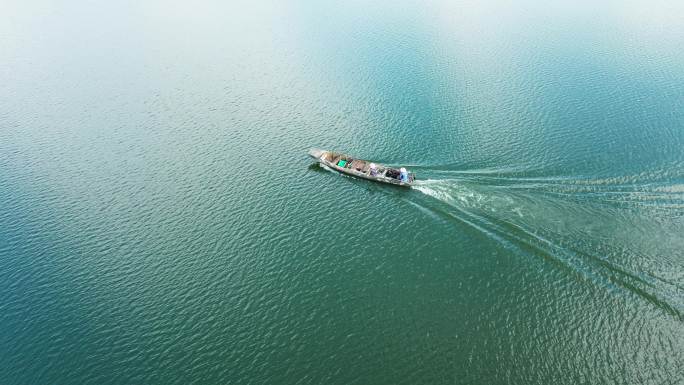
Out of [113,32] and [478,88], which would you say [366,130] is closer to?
[478,88]

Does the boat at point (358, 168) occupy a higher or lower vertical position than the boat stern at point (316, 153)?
lower

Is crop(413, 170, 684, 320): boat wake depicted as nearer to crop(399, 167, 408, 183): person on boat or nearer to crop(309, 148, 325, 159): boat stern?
crop(399, 167, 408, 183): person on boat

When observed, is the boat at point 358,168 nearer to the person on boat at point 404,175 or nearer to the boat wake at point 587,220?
the person on boat at point 404,175

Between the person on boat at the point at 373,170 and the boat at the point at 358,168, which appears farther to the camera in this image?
the person on boat at the point at 373,170

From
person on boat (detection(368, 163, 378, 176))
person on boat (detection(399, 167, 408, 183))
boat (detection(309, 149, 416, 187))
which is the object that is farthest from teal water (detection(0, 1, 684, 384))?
person on boat (detection(368, 163, 378, 176))

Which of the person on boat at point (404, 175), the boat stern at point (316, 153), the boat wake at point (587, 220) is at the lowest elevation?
the boat wake at point (587, 220)

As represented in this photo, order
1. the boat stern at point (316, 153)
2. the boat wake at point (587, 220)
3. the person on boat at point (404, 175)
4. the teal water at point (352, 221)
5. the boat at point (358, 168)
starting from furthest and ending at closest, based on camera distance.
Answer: the boat stern at point (316, 153) → the boat at point (358, 168) → the person on boat at point (404, 175) → the boat wake at point (587, 220) → the teal water at point (352, 221)

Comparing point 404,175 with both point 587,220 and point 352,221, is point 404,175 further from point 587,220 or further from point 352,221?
point 587,220

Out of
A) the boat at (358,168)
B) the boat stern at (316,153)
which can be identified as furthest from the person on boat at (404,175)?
the boat stern at (316,153)
